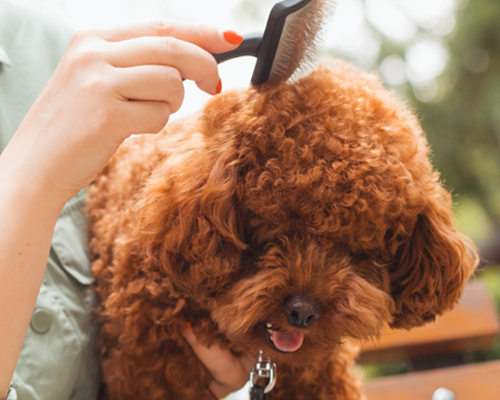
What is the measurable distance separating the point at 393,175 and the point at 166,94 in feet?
1.44

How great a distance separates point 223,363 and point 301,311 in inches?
12.2

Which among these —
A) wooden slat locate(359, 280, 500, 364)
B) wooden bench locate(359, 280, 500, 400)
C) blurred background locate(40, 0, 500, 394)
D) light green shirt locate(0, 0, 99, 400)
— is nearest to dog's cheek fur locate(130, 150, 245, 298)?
light green shirt locate(0, 0, 99, 400)

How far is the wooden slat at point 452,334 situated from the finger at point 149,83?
1.27m

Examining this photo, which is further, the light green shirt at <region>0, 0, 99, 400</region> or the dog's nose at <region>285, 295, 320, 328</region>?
the light green shirt at <region>0, 0, 99, 400</region>

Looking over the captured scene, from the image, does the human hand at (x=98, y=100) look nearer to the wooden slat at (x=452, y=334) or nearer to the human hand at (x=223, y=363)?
the human hand at (x=223, y=363)

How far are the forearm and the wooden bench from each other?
1151 millimetres

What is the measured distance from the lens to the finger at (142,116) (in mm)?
744

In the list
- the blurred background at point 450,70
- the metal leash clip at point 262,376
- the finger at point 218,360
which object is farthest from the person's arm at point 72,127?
the blurred background at point 450,70

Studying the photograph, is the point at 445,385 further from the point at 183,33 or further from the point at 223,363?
the point at 183,33

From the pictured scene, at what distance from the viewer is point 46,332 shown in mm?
1025

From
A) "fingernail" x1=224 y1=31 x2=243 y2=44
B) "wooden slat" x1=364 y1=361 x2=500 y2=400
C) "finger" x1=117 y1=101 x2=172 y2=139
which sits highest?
"fingernail" x1=224 y1=31 x2=243 y2=44

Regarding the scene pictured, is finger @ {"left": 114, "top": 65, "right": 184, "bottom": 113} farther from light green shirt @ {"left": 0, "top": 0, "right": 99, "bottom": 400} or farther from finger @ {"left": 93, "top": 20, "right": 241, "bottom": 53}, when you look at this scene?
light green shirt @ {"left": 0, "top": 0, "right": 99, "bottom": 400}

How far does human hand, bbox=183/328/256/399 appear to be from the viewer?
1.06 meters

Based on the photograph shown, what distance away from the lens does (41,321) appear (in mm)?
1017
